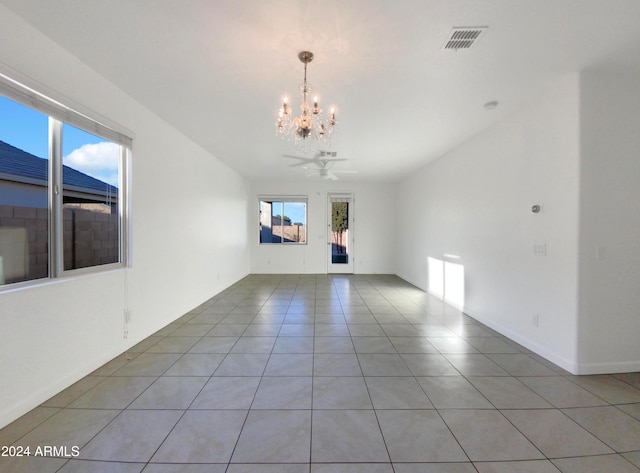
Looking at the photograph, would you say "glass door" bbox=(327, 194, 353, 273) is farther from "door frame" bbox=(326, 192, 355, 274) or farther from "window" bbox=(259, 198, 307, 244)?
"window" bbox=(259, 198, 307, 244)

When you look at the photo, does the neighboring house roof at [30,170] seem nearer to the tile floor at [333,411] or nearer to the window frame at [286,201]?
the tile floor at [333,411]

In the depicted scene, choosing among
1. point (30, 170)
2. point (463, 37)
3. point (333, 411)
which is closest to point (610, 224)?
point (463, 37)

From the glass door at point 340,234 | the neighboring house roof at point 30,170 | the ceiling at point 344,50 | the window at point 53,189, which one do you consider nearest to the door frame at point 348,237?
the glass door at point 340,234

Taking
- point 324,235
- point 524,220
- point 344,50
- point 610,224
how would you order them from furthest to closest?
1. point 324,235
2. point 524,220
3. point 610,224
4. point 344,50

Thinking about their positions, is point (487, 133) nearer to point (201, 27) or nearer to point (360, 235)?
point (201, 27)

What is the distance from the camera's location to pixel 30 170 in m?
1.95

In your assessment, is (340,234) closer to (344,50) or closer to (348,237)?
(348,237)

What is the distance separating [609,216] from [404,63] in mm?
2333

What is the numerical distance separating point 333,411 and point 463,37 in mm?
2905

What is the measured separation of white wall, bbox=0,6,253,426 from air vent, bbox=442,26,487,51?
9.99ft

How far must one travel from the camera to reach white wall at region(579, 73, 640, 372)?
235 centimetres

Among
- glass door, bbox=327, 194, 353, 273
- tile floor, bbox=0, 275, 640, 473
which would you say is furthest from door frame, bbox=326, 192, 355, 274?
tile floor, bbox=0, 275, 640, 473

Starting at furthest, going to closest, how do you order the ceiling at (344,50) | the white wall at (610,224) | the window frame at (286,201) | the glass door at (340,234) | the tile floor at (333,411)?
the glass door at (340,234), the window frame at (286,201), the white wall at (610,224), the ceiling at (344,50), the tile floor at (333,411)

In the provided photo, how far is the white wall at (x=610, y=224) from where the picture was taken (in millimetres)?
2352
